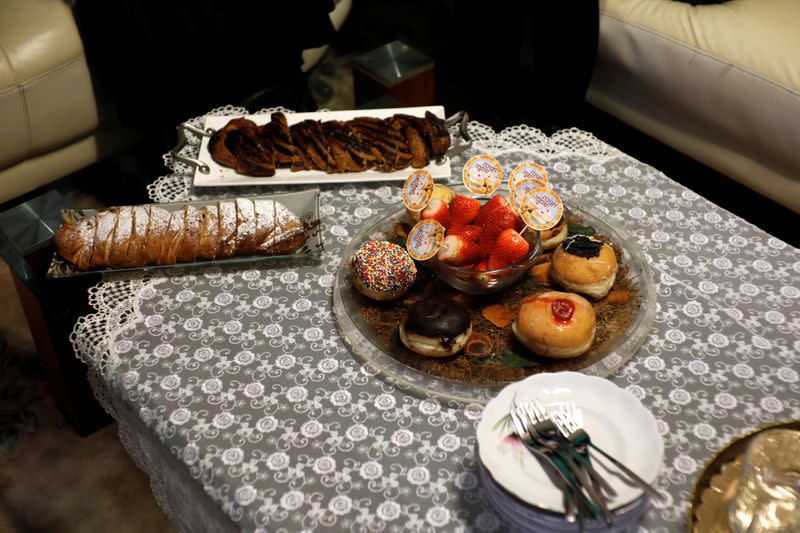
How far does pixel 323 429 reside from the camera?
103 cm

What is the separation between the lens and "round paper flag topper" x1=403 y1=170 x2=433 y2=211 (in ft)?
3.99

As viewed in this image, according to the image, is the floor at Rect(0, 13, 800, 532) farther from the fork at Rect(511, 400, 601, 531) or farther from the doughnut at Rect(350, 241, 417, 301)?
the fork at Rect(511, 400, 601, 531)

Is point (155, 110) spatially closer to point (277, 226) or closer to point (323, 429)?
point (277, 226)

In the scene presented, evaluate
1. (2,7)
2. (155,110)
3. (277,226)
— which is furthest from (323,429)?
(2,7)

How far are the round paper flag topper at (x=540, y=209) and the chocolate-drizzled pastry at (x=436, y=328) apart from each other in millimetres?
194

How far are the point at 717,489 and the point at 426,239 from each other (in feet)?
1.79

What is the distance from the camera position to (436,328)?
105cm

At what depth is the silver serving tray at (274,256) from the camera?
1274mm

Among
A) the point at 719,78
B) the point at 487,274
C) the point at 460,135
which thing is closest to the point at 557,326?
the point at 487,274

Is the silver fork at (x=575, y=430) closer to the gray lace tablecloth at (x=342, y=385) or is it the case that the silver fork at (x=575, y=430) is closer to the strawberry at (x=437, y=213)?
the gray lace tablecloth at (x=342, y=385)

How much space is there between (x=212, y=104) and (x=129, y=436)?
143 cm

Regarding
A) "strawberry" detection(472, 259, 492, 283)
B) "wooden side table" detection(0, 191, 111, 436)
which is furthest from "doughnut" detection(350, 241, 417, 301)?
"wooden side table" detection(0, 191, 111, 436)

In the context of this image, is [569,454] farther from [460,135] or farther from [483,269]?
[460,135]

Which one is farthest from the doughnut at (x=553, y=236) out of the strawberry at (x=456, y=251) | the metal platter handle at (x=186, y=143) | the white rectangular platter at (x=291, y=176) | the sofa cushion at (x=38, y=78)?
the sofa cushion at (x=38, y=78)
